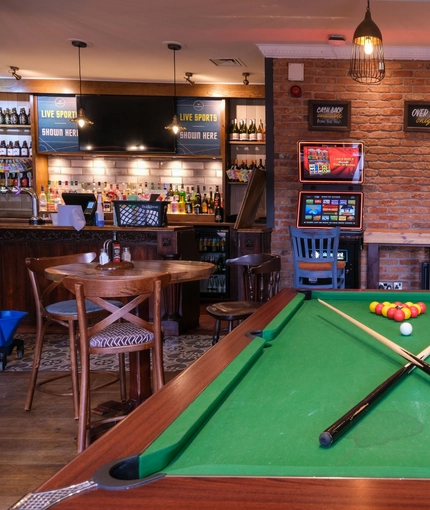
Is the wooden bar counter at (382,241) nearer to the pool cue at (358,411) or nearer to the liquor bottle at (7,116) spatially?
the pool cue at (358,411)

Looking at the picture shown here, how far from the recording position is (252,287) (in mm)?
3701

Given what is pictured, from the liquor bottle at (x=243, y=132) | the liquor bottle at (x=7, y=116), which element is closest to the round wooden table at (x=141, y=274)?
the liquor bottle at (x=243, y=132)

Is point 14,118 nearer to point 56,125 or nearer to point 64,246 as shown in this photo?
point 56,125

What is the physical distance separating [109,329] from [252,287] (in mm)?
1426

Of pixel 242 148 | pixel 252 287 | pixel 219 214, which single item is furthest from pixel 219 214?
pixel 252 287

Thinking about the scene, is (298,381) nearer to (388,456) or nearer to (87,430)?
(388,456)

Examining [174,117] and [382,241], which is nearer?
[382,241]

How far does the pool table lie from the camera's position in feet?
2.33

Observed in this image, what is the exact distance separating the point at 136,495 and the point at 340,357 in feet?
3.07

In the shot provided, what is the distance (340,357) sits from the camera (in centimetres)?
151

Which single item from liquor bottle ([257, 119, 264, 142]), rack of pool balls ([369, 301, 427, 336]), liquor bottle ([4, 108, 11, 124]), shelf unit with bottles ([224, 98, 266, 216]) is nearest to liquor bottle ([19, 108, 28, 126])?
liquor bottle ([4, 108, 11, 124])

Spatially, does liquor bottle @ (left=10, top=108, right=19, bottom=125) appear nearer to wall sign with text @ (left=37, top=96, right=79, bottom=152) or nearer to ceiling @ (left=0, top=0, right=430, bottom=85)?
wall sign with text @ (left=37, top=96, right=79, bottom=152)

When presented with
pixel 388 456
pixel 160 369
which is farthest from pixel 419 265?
pixel 388 456

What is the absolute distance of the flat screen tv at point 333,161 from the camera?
5637mm
